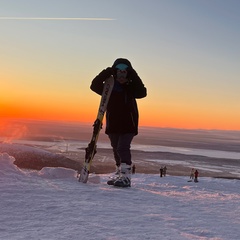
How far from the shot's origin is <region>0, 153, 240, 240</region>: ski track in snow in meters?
2.54

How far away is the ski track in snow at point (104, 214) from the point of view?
2.54m

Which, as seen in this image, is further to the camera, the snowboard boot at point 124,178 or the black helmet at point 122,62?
the black helmet at point 122,62

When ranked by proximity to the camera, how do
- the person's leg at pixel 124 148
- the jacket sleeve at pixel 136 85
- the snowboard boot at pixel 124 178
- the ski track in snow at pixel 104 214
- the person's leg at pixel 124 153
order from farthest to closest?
the jacket sleeve at pixel 136 85
the person's leg at pixel 124 148
the person's leg at pixel 124 153
the snowboard boot at pixel 124 178
the ski track in snow at pixel 104 214

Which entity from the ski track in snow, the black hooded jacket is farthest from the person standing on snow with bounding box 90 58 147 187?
the ski track in snow

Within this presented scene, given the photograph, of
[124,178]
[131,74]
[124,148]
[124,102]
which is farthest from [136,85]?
[124,178]

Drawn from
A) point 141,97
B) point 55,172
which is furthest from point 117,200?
point 141,97

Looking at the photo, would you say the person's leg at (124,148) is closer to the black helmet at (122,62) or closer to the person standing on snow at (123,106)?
the person standing on snow at (123,106)

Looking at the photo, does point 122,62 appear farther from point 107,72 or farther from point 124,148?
point 124,148

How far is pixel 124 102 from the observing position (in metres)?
5.85

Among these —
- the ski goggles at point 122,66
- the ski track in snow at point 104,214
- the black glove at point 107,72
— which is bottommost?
the ski track in snow at point 104,214

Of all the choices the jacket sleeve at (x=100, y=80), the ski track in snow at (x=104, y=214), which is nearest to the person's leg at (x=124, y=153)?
the jacket sleeve at (x=100, y=80)

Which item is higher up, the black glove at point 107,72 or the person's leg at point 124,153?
the black glove at point 107,72

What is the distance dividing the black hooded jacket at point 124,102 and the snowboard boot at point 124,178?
610 millimetres

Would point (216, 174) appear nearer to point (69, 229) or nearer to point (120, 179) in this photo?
point (120, 179)
